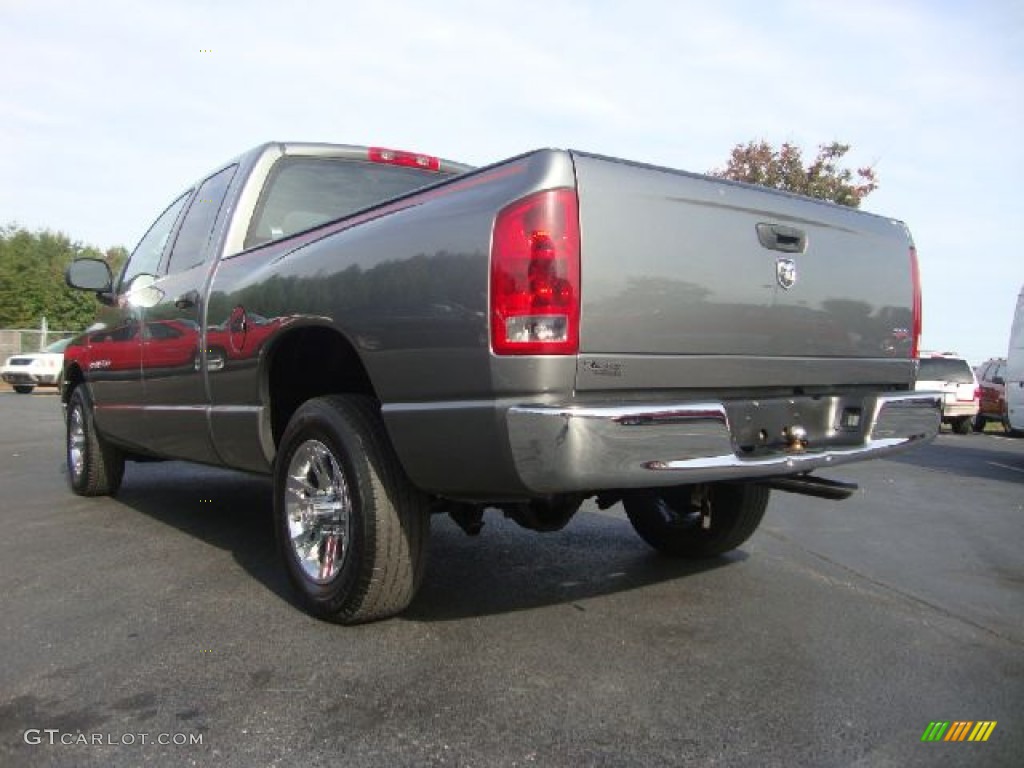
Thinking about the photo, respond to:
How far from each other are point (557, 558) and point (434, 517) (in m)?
1.43

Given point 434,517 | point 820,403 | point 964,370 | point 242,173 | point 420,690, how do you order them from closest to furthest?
1. point 420,690
2. point 820,403
3. point 242,173
4. point 434,517
5. point 964,370

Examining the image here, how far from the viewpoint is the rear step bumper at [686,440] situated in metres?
2.48

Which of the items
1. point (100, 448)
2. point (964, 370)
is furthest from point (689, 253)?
point (964, 370)

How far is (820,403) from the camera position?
3252 mm

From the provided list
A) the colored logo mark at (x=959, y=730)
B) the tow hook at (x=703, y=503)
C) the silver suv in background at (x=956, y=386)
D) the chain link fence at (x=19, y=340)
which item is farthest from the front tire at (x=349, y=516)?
the chain link fence at (x=19, y=340)

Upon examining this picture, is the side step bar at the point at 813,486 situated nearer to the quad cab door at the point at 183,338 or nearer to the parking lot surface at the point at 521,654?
the parking lot surface at the point at 521,654

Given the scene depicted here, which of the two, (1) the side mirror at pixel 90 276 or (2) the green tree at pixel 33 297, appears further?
(2) the green tree at pixel 33 297

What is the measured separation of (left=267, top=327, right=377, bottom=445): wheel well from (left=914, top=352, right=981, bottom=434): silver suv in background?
14869 mm

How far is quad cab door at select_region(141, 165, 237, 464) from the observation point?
419 cm

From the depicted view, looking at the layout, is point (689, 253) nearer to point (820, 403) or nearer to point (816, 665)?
point (820, 403)

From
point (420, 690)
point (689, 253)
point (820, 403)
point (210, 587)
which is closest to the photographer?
point (420, 690)

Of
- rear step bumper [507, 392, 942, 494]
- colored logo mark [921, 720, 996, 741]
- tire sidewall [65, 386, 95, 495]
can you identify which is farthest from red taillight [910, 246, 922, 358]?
tire sidewall [65, 386, 95, 495]

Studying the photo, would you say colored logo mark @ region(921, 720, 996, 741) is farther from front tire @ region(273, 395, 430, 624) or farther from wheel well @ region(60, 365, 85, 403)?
wheel well @ region(60, 365, 85, 403)
